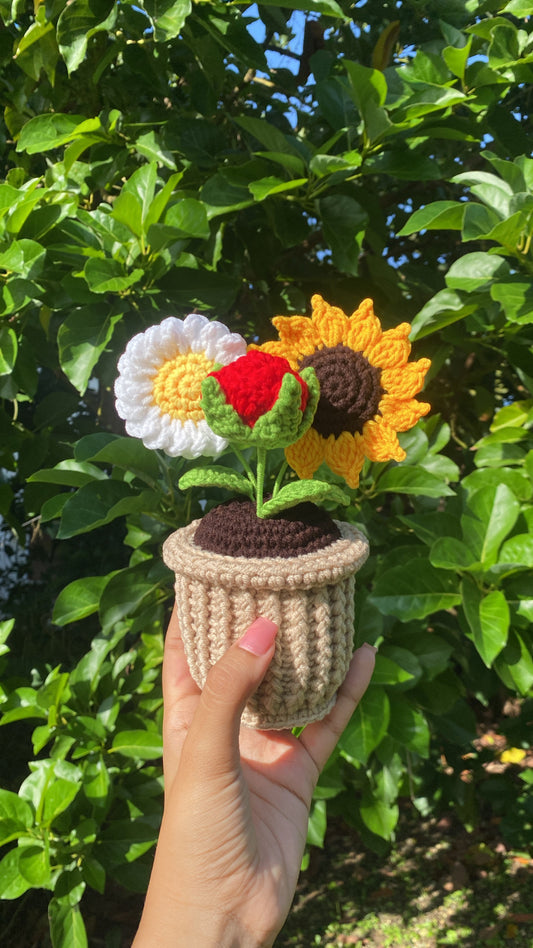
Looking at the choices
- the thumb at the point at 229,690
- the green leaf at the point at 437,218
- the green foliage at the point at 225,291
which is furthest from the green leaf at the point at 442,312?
the thumb at the point at 229,690

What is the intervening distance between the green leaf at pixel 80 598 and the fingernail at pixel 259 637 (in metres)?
0.49

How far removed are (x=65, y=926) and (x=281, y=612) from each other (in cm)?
80

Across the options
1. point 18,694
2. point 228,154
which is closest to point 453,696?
point 18,694

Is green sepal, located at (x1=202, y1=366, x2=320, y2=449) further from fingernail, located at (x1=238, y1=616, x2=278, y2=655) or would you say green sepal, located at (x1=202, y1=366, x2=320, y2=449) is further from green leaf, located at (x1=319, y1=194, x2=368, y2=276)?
green leaf, located at (x1=319, y1=194, x2=368, y2=276)

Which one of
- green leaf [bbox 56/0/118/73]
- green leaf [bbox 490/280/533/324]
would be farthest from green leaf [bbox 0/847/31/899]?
green leaf [bbox 56/0/118/73]

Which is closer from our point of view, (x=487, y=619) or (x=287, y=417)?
(x=287, y=417)

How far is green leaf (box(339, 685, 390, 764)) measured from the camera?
3.49ft

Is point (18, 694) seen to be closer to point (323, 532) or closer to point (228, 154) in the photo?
point (323, 532)

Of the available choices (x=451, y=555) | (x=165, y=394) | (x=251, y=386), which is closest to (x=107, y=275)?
(x=165, y=394)

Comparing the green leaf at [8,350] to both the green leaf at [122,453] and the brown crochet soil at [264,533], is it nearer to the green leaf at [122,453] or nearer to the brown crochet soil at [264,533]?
the green leaf at [122,453]

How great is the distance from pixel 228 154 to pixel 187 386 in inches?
23.8

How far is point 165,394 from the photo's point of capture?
77cm

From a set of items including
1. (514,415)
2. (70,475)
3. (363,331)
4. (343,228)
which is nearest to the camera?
(363,331)

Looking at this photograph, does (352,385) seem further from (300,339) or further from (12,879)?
(12,879)
